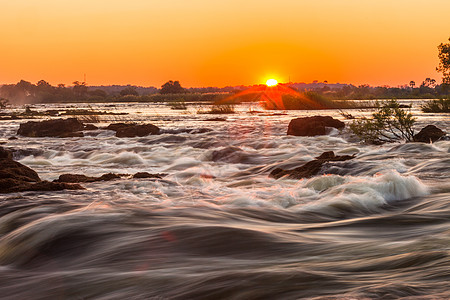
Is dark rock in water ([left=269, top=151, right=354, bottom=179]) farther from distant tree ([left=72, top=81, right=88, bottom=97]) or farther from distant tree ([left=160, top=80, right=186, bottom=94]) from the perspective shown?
distant tree ([left=72, top=81, right=88, bottom=97])

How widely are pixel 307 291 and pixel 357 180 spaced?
595 centimetres

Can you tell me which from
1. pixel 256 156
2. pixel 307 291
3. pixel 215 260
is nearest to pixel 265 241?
pixel 215 260

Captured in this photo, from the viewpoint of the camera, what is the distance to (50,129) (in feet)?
92.9

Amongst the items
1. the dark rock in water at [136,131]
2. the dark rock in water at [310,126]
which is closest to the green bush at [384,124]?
the dark rock in water at [310,126]

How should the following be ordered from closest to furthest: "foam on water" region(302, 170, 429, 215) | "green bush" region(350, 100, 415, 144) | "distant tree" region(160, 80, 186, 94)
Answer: "foam on water" region(302, 170, 429, 215)
"green bush" region(350, 100, 415, 144)
"distant tree" region(160, 80, 186, 94)

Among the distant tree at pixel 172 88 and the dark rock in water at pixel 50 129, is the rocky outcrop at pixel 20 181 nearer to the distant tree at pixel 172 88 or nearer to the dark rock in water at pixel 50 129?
the dark rock in water at pixel 50 129

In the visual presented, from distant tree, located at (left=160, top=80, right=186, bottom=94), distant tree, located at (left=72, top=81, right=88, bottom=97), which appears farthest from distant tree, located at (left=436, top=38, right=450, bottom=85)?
distant tree, located at (left=72, top=81, right=88, bottom=97)

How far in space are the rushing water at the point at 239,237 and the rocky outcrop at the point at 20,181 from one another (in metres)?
0.42

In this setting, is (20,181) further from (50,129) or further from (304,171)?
(50,129)

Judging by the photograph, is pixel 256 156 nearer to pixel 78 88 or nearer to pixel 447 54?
pixel 447 54

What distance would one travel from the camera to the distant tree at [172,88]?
154 meters

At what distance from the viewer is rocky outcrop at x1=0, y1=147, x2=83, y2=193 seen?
32.0 feet

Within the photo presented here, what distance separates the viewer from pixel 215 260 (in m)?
5.79

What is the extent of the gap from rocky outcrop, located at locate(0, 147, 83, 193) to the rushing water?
42cm
